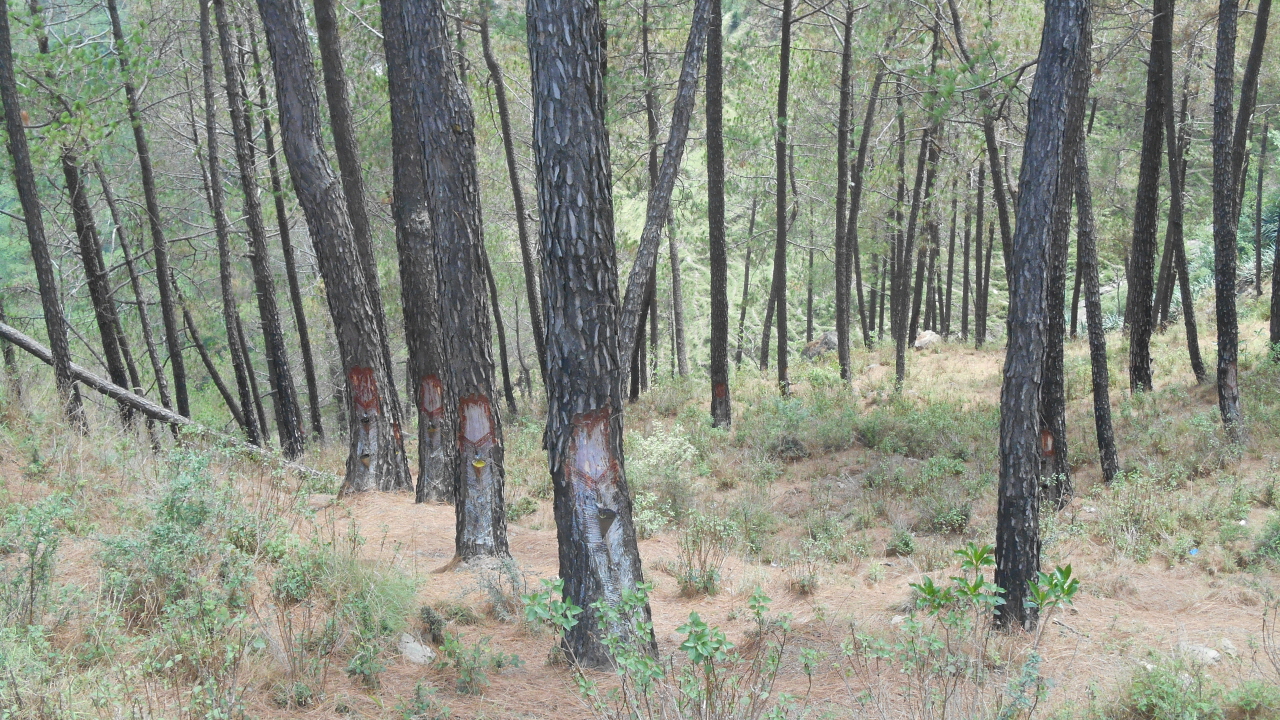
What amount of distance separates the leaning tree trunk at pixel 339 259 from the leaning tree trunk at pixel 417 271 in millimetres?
557

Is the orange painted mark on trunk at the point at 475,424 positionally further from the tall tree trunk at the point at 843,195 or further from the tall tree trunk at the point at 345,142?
the tall tree trunk at the point at 843,195

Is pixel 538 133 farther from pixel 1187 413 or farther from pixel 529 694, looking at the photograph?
pixel 1187 413

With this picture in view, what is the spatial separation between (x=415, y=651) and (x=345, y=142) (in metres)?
6.64

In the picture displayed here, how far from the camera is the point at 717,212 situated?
1347 cm

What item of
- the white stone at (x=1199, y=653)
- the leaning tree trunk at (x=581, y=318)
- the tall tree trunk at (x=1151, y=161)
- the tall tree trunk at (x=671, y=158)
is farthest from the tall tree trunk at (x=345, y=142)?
the tall tree trunk at (x=1151, y=161)

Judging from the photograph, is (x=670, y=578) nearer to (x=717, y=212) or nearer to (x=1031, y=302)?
(x=1031, y=302)

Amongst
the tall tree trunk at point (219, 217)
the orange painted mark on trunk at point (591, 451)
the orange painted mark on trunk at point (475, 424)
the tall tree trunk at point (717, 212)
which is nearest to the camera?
the orange painted mark on trunk at point (591, 451)

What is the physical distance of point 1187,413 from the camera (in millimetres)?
11070

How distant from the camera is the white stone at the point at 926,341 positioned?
2486 cm

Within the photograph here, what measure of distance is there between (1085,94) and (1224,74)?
137 inches

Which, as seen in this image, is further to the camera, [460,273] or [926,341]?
[926,341]

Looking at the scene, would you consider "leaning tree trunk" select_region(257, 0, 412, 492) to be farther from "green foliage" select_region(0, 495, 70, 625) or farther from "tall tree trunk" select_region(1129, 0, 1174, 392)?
"tall tree trunk" select_region(1129, 0, 1174, 392)

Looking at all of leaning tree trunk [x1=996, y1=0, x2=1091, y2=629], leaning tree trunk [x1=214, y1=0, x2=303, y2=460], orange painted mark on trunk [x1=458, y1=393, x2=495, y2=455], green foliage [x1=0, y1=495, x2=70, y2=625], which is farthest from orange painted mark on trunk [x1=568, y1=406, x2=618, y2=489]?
leaning tree trunk [x1=214, y1=0, x2=303, y2=460]

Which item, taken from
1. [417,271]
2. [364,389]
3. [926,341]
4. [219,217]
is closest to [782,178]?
[417,271]
